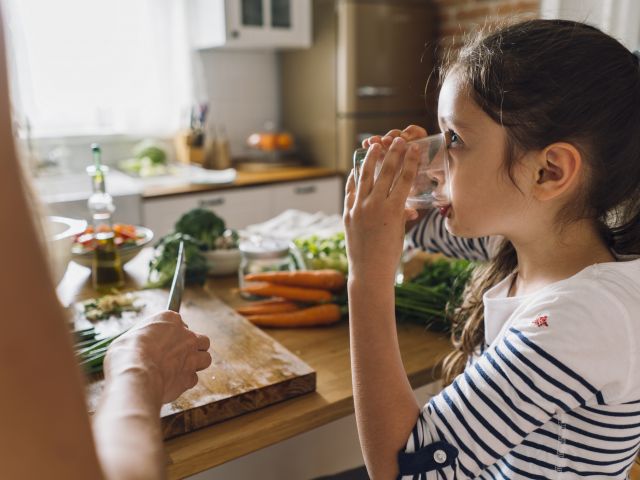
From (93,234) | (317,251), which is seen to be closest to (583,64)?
(317,251)

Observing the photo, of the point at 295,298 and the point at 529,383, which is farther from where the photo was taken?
the point at 295,298

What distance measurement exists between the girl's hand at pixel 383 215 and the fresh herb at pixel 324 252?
22.1 inches

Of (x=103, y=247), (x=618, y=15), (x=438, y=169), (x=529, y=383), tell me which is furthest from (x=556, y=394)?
(x=618, y=15)

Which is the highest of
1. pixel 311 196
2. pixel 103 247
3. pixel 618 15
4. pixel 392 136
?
pixel 618 15

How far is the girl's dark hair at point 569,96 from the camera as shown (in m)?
0.76

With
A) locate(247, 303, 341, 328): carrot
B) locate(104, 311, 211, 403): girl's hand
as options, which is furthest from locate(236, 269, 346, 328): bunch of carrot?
locate(104, 311, 211, 403): girl's hand

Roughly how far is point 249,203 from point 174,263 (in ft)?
6.15

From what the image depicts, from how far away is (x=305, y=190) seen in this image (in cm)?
344

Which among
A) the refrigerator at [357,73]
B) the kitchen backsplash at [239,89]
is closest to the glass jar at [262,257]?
the refrigerator at [357,73]

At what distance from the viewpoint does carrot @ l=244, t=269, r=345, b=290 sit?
131cm

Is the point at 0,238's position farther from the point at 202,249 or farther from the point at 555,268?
the point at 202,249

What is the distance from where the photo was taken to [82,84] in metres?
3.41

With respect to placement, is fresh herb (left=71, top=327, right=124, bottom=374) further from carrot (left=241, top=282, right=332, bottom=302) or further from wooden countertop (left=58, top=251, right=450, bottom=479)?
carrot (left=241, top=282, right=332, bottom=302)

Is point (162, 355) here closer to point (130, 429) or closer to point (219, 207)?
point (130, 429)
